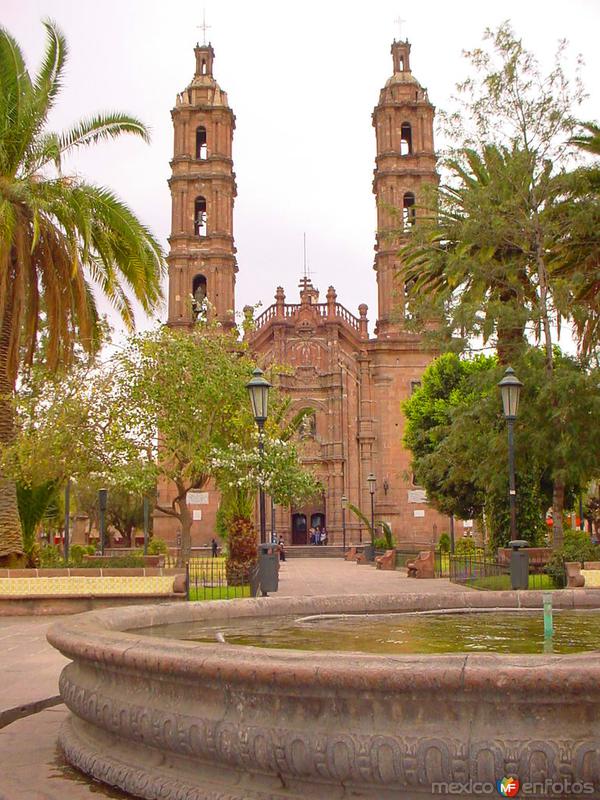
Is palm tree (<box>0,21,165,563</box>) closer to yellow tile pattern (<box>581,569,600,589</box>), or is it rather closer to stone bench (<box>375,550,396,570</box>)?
yellow tile pattern (<box>581,569,600,589</box>)

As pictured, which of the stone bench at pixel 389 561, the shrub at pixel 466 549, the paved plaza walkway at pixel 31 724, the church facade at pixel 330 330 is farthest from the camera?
the church facade at pixel 330 330

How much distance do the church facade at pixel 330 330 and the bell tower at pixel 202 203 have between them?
6 centimetres

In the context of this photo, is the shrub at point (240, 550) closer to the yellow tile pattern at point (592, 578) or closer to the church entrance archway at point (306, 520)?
the yellow tile pattern at point (592, 578)

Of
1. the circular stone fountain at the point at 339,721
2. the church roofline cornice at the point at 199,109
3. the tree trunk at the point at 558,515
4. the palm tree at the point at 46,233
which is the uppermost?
the church roofline cornice at the point at 199,109

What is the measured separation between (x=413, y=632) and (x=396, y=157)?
4636 cm

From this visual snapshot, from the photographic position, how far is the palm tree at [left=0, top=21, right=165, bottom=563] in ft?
55.6

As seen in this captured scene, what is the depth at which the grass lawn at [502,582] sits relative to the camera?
1773 centimetres

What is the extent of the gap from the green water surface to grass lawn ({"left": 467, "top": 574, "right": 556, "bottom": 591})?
1051 cm

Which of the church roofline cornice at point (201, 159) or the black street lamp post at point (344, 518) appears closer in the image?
the black street lamp post at point (344, 518)

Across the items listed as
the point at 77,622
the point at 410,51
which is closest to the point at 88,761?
the point at 77,622

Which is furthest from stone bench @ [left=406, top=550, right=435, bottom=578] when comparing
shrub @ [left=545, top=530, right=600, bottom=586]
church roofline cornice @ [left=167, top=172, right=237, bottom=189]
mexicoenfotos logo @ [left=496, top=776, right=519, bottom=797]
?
church roofline cornice @ [left=167, top=172, right=237, bottom=189]

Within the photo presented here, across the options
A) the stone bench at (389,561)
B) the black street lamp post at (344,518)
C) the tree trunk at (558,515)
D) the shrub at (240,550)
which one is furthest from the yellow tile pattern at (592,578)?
the black street lamp post at (344,518)

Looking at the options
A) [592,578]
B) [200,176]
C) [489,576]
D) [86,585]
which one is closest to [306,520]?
[200,176]

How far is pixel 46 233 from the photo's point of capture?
56.1 ft
